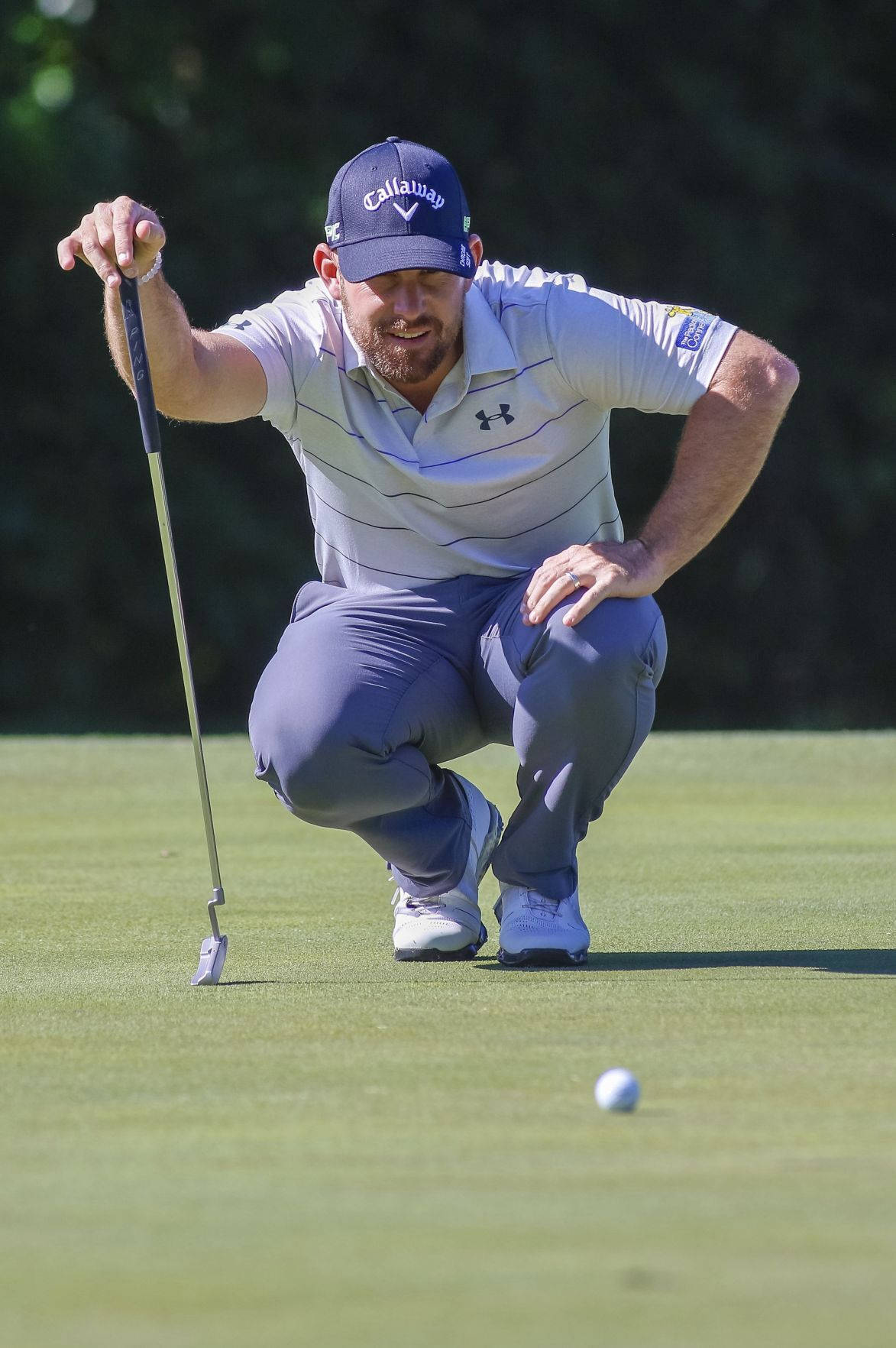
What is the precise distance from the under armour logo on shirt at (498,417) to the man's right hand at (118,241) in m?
0.59

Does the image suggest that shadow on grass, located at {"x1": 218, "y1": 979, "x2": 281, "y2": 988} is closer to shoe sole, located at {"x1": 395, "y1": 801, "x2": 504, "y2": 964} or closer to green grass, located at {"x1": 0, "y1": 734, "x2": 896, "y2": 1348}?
green grass, located at {"x1": 0, "y1": 734, "x2": 896, "y2": 1348}

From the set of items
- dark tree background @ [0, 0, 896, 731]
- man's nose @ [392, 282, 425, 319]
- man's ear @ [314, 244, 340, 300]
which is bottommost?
dark tree background @ [0, 0, 896, 731]

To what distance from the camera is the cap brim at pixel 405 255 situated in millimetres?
3068

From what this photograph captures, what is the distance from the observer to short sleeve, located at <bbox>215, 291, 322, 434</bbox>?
322cm

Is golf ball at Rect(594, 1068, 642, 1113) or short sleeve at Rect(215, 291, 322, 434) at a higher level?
short sleeve at Rect(215, 291, 322, 434)

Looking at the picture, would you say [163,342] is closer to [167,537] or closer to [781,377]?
[167,537]

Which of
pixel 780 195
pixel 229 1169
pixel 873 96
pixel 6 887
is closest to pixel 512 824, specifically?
pixel 6 887

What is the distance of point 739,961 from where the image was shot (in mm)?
2814

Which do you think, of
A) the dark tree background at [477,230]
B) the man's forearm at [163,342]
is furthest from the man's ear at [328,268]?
the dark tree background at [477,230]

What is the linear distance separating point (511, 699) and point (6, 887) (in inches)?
43.1

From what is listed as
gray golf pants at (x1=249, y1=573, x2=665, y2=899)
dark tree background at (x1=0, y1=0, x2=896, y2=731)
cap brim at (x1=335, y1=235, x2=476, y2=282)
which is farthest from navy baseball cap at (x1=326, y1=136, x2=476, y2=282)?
dark tree background at (x1=0, y1=0, x2=896, y2=731)

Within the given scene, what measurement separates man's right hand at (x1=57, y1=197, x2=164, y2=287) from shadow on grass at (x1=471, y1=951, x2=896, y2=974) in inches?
45.2

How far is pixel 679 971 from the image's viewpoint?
2.74 metres

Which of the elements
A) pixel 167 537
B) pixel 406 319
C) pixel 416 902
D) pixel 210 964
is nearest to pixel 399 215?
pixel 406 319
